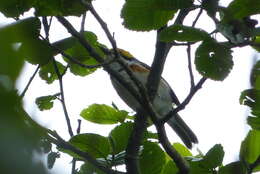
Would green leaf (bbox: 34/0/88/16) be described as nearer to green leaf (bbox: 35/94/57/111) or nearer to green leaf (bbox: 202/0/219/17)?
green leaf (bbox: 202/0/219/17)

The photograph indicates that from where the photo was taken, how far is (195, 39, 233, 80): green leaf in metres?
1.64

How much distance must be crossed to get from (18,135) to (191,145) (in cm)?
461

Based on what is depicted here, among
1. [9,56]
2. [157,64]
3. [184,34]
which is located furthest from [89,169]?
[9,56]

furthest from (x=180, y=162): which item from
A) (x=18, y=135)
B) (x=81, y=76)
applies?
(x=18, y=135)

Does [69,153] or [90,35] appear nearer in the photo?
[69,153]

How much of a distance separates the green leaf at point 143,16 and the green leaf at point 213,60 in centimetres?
22

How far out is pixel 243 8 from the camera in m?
1.41

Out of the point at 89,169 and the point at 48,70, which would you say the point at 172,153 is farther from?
the point at 48,70

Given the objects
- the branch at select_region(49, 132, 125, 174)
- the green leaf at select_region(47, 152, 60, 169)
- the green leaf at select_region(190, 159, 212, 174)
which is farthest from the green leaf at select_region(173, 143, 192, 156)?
the green leaf at select_region(47, 152, 60, 169)

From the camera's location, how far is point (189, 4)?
1464 millimetres

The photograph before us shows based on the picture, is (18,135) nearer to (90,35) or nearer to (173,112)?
(173,112)

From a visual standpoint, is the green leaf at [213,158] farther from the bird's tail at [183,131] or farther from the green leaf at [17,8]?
the bird's tail at [183,131]

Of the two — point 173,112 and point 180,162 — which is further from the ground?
point 173,112

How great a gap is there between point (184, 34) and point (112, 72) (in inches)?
31.4
